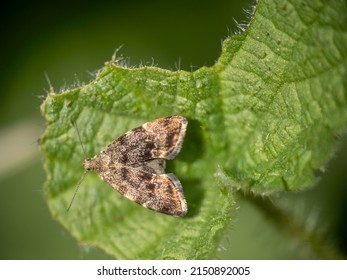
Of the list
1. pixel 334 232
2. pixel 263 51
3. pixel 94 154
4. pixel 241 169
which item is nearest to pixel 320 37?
pixel 263 51

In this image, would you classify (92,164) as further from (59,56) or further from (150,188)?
(59,56)

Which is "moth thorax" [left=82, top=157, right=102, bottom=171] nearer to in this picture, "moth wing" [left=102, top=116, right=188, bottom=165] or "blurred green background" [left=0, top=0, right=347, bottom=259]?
"moth wing" [left=102, top=116, right=188, bottom=165]

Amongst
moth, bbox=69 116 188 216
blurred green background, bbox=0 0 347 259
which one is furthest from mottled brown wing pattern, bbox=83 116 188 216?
blurred green background, bbox=0 0 347 259

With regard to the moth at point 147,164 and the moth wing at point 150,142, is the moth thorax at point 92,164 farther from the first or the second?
the moth wing at point 150,142

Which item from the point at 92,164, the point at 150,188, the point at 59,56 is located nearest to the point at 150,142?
the point at 150,188

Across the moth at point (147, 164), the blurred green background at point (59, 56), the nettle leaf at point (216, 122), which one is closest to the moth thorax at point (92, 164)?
the moth at point (147, 164)
